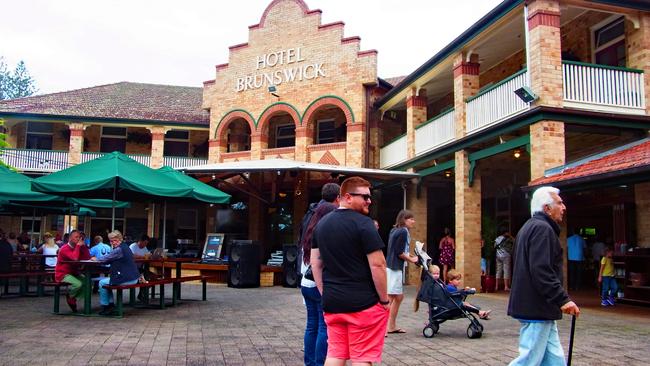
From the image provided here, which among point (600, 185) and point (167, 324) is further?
point (600, 185)

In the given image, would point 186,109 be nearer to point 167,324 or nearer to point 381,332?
point 167,324

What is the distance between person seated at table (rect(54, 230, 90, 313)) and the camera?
340 inches

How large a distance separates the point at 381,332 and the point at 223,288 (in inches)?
451

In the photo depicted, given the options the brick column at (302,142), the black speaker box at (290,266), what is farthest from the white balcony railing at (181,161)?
the black speaker box at (290,266)

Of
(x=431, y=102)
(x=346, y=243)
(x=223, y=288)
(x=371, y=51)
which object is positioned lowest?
(x=223, y=288)

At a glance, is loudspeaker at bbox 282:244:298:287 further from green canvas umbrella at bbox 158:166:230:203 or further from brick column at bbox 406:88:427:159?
brick column at bbox 406:88:427:159

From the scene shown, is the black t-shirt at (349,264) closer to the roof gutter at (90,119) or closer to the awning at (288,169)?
the awning at (288,169)

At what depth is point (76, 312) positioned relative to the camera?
868 centimetres

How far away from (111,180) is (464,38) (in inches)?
346

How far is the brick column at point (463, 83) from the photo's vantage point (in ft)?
45.6

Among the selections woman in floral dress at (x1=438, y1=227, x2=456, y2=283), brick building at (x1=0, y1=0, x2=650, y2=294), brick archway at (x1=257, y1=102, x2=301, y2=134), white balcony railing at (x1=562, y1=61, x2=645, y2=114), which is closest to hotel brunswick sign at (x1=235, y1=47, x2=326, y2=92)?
brick building at (x1=0, y1=0, x2=650, y2=294)

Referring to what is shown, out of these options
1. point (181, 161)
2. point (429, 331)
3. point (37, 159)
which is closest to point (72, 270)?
point (429, 331)

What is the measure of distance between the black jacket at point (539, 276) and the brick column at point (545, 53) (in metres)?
7.62

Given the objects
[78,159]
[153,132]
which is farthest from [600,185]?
[78,159]
